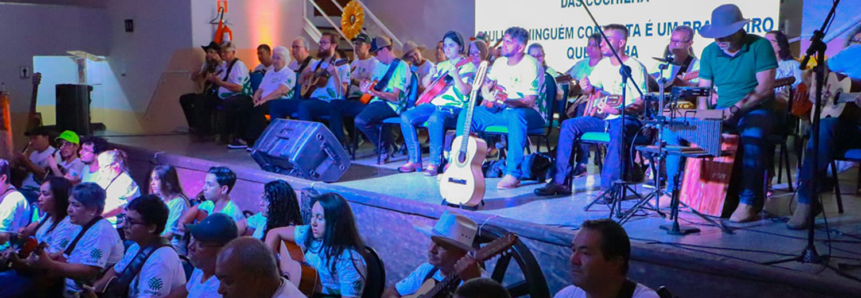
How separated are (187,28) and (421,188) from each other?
22.7ft

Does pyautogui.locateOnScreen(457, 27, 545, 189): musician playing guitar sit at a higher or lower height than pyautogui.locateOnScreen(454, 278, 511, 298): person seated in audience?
higher

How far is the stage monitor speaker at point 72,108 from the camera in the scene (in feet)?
41.8

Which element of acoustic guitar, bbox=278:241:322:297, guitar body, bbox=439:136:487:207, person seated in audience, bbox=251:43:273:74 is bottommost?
acoustic guitar, bbox=278:241:322:297

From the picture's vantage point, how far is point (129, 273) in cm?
457

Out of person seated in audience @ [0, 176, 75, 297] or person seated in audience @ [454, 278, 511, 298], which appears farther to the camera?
person seated in audience @ [0, 176, 75, 297]

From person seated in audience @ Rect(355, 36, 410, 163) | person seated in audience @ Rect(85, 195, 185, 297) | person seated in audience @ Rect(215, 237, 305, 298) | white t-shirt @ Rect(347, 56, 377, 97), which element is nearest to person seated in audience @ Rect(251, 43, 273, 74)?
white t-shirt @ Rect(347, 56, 377, 97)

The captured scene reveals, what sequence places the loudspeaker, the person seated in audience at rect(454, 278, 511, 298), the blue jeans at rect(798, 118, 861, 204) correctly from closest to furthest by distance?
the person seated in audience at rect(454, 278, 511, 298) → the blue jeans at rect(798, 118, 861, 204) → the loudspeaker

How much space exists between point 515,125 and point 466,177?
1030 millimetres

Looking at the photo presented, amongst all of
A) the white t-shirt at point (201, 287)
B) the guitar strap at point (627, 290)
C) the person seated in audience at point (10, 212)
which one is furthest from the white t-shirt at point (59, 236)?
the guitar strap at point (627, 290)

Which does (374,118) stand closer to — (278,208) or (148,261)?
(278,208)

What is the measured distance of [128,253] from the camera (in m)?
4.91

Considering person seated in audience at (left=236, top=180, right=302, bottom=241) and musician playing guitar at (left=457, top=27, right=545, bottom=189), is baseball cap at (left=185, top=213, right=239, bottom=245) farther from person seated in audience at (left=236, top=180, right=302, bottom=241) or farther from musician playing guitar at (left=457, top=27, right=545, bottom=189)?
musician playing guitar at (left=457, top=27, right=545, bottom=189)

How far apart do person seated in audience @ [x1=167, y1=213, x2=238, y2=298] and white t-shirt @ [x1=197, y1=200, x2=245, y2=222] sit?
5.17ft

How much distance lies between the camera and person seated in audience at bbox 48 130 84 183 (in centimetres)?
848
